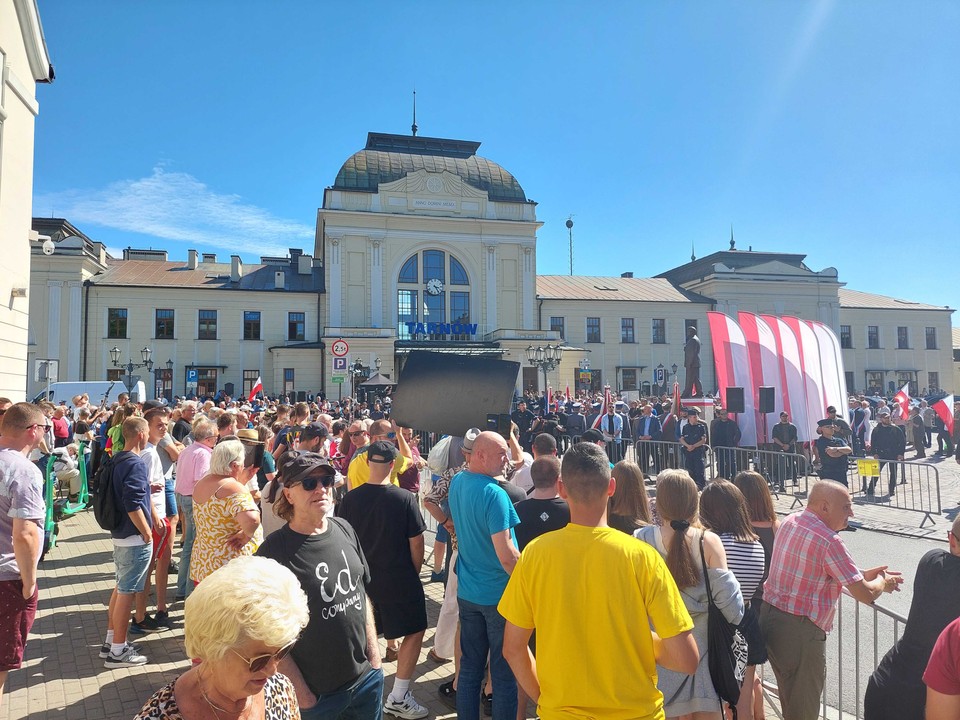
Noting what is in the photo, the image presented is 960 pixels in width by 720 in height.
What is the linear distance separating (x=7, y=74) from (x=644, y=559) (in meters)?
15.5

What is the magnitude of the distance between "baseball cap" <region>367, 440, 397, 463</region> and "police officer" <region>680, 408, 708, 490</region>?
9.30 meters

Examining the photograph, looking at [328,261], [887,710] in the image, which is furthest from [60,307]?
[887,710]

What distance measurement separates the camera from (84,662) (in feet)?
16.2

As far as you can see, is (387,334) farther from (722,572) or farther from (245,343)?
(722,572)

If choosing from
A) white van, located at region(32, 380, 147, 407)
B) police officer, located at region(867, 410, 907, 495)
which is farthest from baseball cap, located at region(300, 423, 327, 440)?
white van, located at region(32, 380, 147, 407)

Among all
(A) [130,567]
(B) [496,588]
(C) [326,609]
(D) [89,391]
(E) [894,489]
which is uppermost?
(D) [89,391]

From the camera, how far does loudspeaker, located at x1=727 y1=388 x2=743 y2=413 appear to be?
14.2 meters

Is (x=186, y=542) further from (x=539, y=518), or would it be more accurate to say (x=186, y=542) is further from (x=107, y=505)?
(x=539, y=518)

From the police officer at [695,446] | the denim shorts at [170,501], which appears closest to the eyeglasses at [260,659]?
the denim shorts at [170,501]

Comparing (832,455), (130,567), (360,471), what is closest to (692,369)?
(832,455)

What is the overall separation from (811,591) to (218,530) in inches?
146

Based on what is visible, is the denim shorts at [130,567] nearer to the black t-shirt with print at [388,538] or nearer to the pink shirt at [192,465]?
the pink shirt at [192,465]

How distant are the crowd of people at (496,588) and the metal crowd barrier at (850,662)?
0.87 metres

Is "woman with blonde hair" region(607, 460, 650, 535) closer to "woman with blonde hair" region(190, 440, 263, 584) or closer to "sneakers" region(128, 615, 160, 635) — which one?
"woman with blonde hair" region(190, 440, 263, 584)
